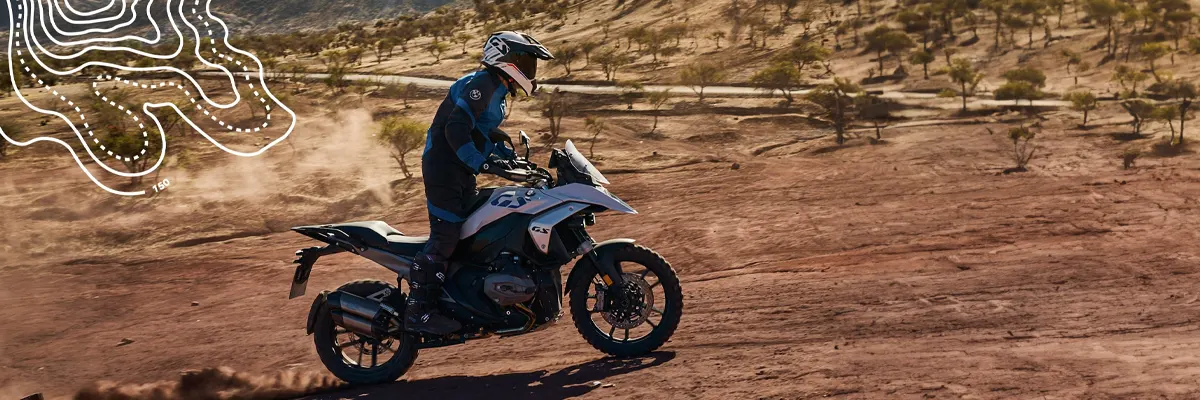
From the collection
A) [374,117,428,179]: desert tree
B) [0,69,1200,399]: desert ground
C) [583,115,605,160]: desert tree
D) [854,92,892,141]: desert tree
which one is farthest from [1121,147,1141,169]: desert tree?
[374,117,428,179]: desert tree

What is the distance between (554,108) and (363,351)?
75.8 ft

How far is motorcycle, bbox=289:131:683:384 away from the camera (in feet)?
23.9

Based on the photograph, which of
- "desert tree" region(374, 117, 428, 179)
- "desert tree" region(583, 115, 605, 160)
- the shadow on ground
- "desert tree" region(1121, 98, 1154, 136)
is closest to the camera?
the shadow on ground

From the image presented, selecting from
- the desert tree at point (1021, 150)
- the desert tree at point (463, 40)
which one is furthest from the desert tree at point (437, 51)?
the desert tree at point (1021, 150)

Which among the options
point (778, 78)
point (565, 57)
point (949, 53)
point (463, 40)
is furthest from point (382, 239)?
point (463, 40)

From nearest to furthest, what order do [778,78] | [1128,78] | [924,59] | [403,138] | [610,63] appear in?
[403,138] < [1128,78] < [778,78] < [924,59] < [610,63]

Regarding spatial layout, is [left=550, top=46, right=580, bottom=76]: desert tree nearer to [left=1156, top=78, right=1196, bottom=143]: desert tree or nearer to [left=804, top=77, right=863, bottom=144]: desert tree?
[left=804, top=77, right=863, bottom=144]: desert tree

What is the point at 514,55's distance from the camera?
23.7 feet

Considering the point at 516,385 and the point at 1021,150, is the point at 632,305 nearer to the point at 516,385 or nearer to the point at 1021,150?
the point at 516,385

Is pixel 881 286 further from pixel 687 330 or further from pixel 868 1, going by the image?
pixel 868 1

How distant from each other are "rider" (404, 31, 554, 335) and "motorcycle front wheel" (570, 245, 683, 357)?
974 mm

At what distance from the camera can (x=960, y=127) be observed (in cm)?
2509
